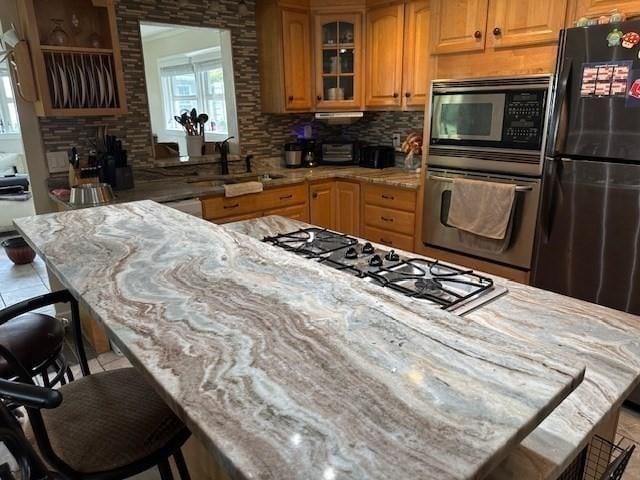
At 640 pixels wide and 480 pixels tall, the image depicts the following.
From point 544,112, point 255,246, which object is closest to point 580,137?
point 544,112

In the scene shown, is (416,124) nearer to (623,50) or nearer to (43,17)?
(623,50)

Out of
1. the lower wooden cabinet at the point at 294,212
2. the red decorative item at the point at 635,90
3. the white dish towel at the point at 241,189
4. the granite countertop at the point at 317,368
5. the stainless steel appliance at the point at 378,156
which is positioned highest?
the red decorative item at the point at 635,90

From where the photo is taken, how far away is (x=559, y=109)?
7.48 ft

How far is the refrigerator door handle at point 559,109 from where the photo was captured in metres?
2.23

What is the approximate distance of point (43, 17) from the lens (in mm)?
2791

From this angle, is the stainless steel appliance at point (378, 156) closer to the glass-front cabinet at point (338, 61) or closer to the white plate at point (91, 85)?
the glass-front cabinet at point (338, 61)

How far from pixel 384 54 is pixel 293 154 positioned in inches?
46.0

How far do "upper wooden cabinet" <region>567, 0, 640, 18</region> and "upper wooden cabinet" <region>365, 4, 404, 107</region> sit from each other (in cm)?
145

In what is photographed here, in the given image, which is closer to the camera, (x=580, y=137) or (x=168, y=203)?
(x=580, y=137)

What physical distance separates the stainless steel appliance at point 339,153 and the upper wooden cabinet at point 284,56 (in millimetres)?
488

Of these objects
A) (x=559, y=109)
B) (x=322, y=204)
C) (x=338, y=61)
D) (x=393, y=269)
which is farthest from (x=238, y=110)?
(x=393, y=269)

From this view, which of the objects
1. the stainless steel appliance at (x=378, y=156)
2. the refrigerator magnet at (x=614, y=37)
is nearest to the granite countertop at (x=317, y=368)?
the refrigerator magnet at (x=614, y=37)

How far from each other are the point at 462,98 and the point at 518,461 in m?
2.52

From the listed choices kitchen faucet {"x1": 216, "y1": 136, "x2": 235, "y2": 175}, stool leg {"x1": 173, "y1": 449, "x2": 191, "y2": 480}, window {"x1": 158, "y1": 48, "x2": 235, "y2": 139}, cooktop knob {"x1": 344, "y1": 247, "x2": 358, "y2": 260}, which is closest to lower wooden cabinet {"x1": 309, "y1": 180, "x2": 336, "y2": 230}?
kitchen faucet {"x1": 216, "y1": 136, "x2": 235, "y2": 175}
